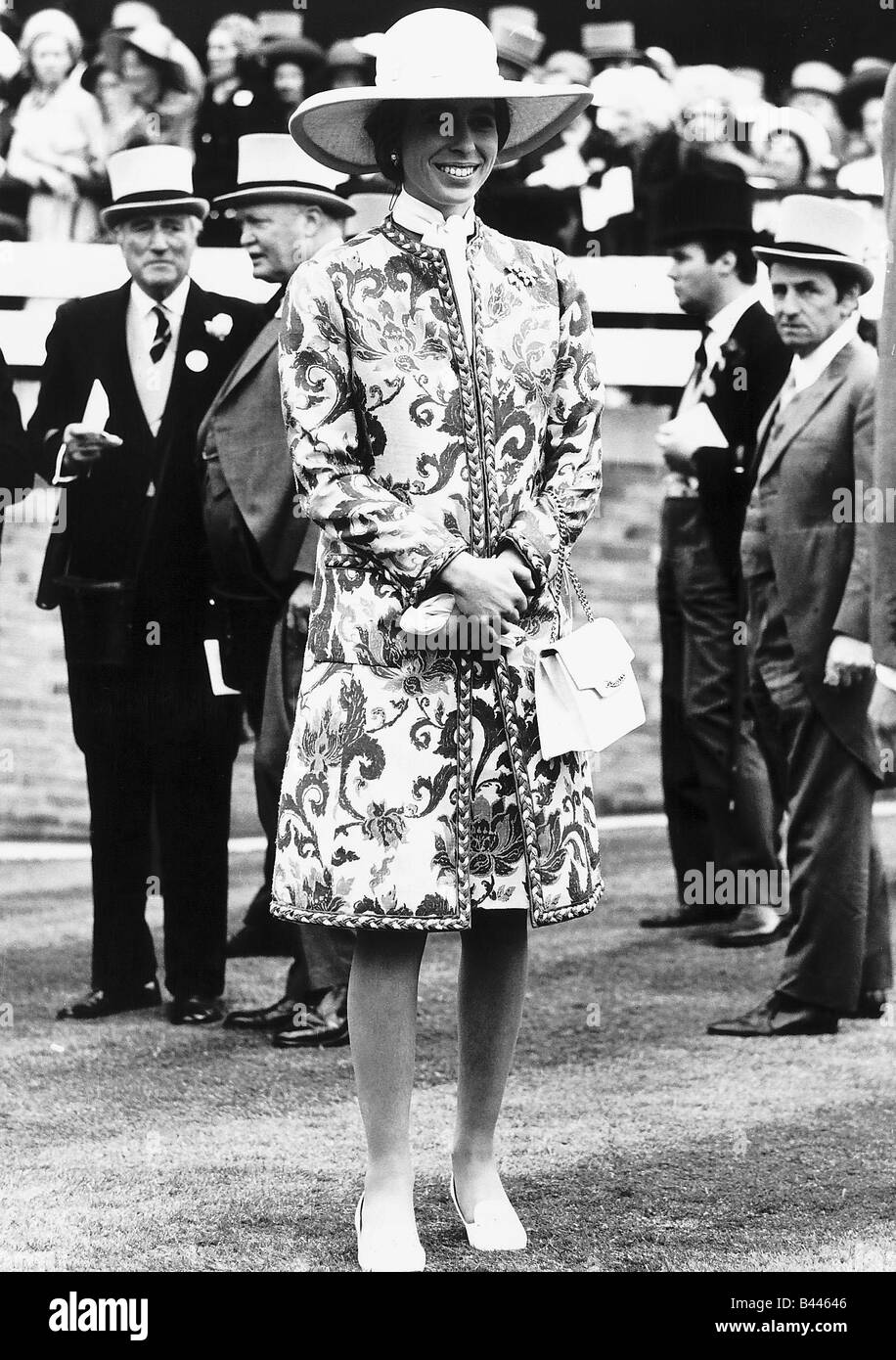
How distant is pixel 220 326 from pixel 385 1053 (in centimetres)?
196

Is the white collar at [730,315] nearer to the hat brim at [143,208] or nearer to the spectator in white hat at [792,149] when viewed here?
the spectator in white hat at [792,149]

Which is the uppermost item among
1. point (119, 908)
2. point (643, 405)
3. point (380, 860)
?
point (643, 405)

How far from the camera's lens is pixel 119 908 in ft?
14.4

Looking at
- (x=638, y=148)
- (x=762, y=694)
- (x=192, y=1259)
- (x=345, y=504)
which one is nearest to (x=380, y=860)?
(x=345, y=504)

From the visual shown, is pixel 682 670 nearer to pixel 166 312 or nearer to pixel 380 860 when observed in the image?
pixel 166 312

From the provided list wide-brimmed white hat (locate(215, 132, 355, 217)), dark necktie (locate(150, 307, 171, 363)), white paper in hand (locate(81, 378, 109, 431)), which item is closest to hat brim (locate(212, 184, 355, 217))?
wide-brimmed white hat (locate(215, 132, 355, 217))

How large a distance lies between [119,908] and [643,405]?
1.76 meters

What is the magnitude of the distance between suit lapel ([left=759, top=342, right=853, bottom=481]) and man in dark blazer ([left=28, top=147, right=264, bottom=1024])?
127 centimetres

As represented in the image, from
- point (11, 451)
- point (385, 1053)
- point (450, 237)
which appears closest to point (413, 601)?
point (450, 237)

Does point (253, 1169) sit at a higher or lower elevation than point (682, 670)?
lower

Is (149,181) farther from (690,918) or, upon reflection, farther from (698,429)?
(690,918)

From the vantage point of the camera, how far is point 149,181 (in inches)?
165

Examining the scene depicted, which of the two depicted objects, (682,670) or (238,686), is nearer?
(238,686)
